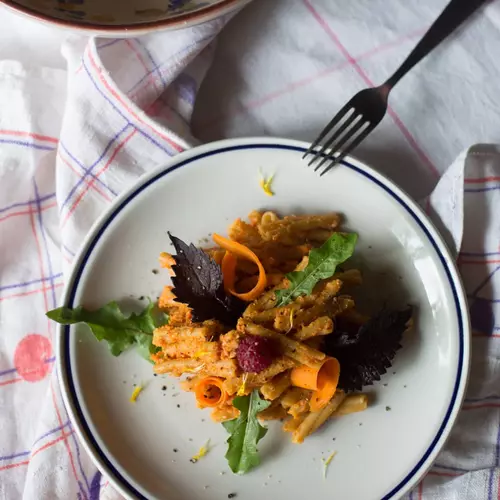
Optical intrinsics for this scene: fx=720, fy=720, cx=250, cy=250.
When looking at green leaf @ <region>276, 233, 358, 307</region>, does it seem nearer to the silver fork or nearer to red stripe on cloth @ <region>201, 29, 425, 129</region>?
the silver fork

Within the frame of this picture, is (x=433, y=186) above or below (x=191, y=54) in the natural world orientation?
below

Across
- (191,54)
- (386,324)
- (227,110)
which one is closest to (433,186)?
(386,324)

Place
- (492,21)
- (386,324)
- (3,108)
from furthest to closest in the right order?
(3,108)
(492,21)
(386,324)

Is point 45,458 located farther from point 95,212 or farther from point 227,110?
point 227,110

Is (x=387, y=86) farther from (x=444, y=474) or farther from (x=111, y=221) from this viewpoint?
(x=444, y=474)

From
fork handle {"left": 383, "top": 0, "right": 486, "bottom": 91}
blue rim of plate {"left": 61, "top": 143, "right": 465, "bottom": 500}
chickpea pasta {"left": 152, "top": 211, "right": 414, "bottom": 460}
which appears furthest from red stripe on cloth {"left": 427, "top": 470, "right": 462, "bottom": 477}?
fork handle {"left": 383, "top": 0, "right": 486, "bottom": 91}

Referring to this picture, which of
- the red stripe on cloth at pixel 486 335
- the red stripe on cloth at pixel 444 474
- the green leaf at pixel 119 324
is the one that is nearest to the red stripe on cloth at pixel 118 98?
the green leaf at pixel 119 324

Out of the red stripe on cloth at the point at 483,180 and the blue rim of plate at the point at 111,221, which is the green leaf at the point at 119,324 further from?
the red stripe on cloth at the point at 483,180
